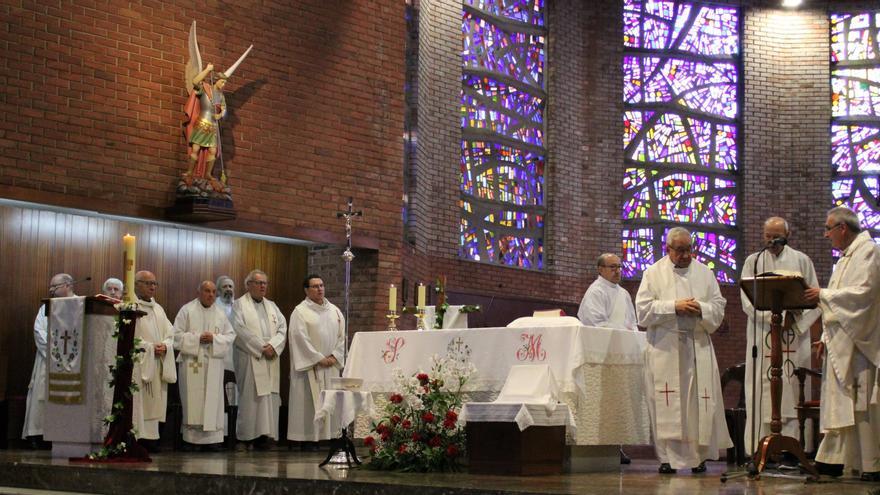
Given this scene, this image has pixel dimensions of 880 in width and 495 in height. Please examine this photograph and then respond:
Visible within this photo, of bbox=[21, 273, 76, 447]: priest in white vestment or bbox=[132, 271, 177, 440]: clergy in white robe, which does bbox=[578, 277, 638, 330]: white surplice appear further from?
bbox=[21, 273, 76, 447]: priest in white vestment

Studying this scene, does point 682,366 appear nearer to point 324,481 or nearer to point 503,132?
point 324,481

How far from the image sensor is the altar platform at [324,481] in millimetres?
6914

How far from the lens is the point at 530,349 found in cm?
885

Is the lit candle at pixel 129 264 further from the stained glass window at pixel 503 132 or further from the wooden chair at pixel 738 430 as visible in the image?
the stained glass window at pixel 503 132

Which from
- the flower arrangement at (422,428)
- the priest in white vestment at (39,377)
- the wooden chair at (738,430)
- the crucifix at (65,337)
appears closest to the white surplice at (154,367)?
the priest in white vestment at (39,377)

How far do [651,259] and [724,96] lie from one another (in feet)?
10.4

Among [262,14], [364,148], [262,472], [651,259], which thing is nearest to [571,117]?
[651,259]

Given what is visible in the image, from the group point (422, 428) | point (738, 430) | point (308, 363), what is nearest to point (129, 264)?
point (422, 428)

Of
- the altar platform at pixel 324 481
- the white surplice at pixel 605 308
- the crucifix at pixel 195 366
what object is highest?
the white surplice at pixel 605 308

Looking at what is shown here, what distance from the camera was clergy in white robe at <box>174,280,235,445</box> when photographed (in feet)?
39.6

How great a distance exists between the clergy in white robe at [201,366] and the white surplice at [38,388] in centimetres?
137

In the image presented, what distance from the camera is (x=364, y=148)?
Answer: 567 inches

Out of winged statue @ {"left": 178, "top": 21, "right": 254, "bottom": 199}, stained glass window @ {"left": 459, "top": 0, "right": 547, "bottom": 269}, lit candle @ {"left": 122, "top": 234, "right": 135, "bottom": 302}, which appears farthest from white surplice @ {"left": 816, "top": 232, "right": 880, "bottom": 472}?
stained glass window @ {"left": 459, "top": 0, "right": 547, "bottom": 269}

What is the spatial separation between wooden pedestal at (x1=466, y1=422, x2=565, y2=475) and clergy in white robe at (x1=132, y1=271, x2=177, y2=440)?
4.23m
